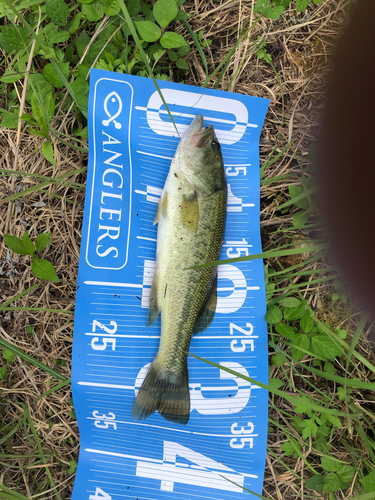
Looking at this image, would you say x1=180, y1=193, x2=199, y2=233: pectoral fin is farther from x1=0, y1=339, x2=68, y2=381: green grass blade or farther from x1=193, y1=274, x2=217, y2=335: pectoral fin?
x1=0, y1=339, x2=68, y2=381: green grass blade

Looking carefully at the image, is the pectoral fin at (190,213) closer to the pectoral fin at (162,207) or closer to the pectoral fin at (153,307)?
the pectoral fin at (162,207)

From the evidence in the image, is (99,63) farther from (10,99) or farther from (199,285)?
(199,285)

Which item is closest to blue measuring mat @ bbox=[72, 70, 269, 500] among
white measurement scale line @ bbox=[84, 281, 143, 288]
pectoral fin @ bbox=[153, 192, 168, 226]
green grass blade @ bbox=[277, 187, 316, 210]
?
white measurement scale line @ bbox=[84, 281, 143, 288]

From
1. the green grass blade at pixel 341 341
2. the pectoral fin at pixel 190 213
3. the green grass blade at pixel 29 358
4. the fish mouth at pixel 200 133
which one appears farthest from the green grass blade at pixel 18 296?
the green grass blade at pixel 341 341

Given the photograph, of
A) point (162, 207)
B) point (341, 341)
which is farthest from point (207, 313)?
point (341, 341)

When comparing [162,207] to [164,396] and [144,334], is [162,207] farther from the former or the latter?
[164,396]

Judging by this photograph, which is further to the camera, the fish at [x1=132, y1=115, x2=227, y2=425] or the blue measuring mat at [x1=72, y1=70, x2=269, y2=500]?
the blue measuring mat at [x1=72, y1=70, x2=269, y2=500]

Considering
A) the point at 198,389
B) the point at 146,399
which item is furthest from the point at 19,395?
the point at 198,389

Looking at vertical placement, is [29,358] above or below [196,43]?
below
